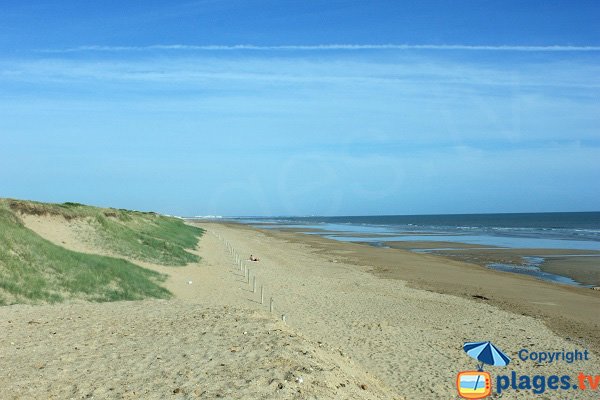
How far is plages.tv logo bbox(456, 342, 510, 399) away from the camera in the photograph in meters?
10.3

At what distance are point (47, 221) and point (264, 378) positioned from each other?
26.6 meters

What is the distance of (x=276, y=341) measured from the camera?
1071 centimetres

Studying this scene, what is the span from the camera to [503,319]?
62.4 feet

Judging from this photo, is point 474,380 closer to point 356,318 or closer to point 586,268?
point 356,318

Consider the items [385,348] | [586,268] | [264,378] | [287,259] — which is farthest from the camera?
[287,259]

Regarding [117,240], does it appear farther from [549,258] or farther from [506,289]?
[549,258]

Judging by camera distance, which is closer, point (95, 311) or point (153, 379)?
point (153, 379)

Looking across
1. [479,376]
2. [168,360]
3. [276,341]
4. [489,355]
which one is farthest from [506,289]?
[168,360]

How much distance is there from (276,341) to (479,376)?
4965 mm

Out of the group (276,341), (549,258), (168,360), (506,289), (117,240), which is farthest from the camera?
(549,258)

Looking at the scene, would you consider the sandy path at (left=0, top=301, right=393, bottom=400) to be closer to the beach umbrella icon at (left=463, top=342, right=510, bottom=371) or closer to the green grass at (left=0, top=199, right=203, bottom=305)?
the beach umbrella icon at (left=463, top=342, right=510, bottom=371)

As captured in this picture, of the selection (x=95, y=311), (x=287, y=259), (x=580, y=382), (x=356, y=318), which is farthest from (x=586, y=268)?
(x=95, y=311)

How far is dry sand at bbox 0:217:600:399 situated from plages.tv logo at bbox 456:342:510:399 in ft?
1.00

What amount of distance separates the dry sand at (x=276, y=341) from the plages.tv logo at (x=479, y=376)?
1.00 feet
